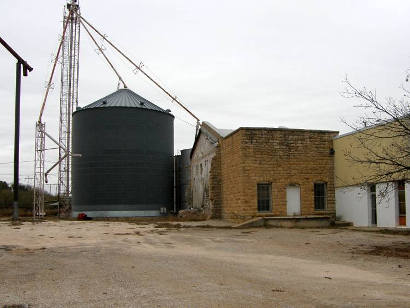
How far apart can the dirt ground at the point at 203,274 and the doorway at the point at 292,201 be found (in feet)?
34.4

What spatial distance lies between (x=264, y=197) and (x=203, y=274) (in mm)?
17863

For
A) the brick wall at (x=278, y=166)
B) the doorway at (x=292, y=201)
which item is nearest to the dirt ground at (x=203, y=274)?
the brick wall at (x=278, y=166)

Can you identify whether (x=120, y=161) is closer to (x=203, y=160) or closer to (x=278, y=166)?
(x=203, y=160)

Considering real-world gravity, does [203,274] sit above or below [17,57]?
below

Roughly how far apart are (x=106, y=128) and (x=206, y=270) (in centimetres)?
3144

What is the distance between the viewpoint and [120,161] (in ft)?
130

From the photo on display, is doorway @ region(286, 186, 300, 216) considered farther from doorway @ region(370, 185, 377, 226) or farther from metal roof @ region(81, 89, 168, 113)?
metal roof @ region(81, 89, 168, 113)

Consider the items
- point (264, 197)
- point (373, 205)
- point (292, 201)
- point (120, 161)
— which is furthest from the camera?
point (120, 161)

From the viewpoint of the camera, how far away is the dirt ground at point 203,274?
7.20 metres

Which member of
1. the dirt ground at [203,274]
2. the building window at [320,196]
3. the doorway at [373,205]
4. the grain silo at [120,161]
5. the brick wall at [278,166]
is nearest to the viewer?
the dirt ground at [203,274]

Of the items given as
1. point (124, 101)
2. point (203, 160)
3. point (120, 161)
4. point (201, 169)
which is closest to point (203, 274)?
point (203, 160)

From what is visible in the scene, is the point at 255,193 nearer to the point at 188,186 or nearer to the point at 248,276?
the point at 188,186

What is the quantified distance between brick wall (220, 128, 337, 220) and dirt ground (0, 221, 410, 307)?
10.1 m

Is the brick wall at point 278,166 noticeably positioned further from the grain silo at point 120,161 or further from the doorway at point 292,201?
the grain silo at point 120,161
